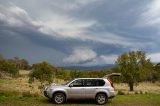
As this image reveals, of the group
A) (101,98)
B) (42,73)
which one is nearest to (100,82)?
(101,98)

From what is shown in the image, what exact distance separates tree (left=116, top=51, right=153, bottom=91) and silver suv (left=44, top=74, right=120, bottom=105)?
1763 inches

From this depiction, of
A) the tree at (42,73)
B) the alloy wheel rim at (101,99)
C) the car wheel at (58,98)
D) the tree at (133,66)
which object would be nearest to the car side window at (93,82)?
the alloy wheel rim at (101,99)

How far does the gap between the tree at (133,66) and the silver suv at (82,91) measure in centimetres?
4479

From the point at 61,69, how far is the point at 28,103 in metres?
122

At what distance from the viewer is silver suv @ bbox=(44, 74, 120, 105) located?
21.1 m

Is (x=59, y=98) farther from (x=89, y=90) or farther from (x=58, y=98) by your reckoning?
(x=89, y=90)

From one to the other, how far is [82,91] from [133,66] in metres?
47.7

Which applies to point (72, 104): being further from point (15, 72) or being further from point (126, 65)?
point (15, 72)

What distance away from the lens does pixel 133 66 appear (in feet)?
221

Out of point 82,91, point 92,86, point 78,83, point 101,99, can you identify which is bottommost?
A: point 101,99

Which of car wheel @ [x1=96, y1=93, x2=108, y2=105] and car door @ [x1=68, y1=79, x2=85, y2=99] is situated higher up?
car door @ [x1=68, y1=79, x2=85, y2=99]

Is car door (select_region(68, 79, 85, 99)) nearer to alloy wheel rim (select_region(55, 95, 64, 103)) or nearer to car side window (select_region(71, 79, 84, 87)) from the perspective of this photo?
car side window (select_region(71, 79, 84, 87))

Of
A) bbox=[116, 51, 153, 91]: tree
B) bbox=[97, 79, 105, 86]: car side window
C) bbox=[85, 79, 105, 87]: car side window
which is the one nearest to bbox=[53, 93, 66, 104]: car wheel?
bbox=[85, 79, 105, 87]: car side window

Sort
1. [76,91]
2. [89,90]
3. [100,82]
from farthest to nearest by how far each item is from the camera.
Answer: [100,82], [89,90], [76,91]
